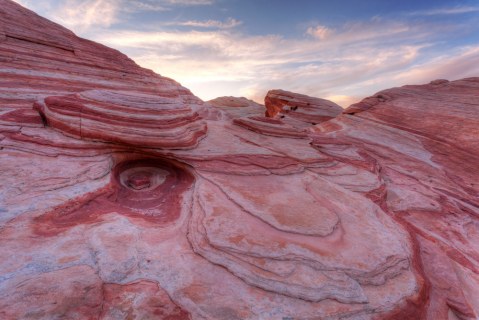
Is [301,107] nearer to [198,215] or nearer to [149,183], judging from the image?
[149,183]

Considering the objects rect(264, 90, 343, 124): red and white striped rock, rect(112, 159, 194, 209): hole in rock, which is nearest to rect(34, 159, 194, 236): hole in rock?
rect(112, 159, 194, 209): hole in rock

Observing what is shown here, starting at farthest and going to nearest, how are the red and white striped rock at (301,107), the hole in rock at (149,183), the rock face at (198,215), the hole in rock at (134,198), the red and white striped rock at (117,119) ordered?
the red and white striped rock at (301,107), the red and white striped rock at (117,119), the hole in rock at (149,183), the hole in rock at (134,198), the rock face at (198,215)

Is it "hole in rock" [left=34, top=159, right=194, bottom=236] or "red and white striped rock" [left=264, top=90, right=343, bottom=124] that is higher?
"red and white striped rock" [left=264, top=90, right=343, bottom=124]

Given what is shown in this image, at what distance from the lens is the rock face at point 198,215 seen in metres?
4.05

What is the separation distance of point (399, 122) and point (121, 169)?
19498mm

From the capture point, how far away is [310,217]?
6535 millimetres

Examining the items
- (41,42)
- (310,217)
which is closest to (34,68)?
(41,42)

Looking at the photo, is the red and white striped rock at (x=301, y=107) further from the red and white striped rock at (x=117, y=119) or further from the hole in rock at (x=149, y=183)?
the hole in rock at (x=149, y=183)

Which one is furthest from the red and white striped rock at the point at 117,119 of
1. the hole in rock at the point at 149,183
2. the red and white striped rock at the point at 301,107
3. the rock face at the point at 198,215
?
the red and white striped rock at the point at 301,107

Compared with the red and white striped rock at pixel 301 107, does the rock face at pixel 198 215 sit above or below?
below

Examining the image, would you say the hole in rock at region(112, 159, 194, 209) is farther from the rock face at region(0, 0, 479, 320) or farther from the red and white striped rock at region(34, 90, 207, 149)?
the red and white striped rock at region(34, 90, 207, 149)

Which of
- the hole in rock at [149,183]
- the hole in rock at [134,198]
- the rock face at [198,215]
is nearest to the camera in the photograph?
the rock face at [198,215]

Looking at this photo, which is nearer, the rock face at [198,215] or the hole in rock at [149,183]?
the rock face at [198,215]

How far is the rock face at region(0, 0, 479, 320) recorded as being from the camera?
405 centimetres
